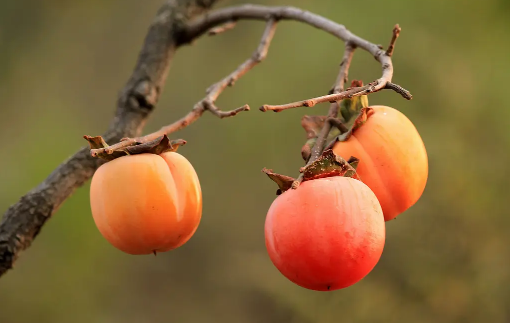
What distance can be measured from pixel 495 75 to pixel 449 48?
16cm

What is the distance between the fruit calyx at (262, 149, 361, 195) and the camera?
625mm

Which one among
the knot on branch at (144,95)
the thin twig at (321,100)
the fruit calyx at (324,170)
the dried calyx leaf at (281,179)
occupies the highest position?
the thin twig at (321,100)

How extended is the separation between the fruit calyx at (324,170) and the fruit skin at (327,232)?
25 mm

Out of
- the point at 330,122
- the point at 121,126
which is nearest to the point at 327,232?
the point at 330,122

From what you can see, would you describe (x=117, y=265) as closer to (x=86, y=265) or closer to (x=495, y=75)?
(x=86, y=265)

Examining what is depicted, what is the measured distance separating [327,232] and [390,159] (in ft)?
0.47

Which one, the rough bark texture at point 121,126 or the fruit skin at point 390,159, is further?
the rough bark texture at point 121,126

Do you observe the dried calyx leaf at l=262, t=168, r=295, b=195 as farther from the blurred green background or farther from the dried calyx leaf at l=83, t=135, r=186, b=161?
the blurred green background

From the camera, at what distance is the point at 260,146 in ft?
5.85

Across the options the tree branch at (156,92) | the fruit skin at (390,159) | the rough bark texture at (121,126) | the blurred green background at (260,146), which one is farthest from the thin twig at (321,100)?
the blurred green background at (260,146)

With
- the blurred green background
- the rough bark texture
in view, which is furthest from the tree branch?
the blurred green background

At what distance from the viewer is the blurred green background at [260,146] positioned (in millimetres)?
1548

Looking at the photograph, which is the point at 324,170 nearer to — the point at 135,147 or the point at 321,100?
the point at 321,100

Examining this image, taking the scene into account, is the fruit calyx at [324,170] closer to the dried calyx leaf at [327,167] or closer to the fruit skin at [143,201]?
the dried calyx leaf at [327,167]
